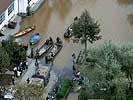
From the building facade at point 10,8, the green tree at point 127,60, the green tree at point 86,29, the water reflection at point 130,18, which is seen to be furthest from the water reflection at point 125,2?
the green tree at point 127,60

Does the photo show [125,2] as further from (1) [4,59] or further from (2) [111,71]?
(1) [4,59]

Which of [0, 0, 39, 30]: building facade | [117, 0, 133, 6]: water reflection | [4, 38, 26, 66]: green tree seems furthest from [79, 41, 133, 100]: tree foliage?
[117, 0, 133, 6]: water reflection

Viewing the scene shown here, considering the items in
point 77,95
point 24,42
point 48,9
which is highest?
point 48,9

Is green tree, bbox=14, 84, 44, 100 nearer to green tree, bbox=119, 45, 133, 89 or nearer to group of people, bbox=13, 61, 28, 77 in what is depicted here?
green tree, bbox=119, 45, 133, 89

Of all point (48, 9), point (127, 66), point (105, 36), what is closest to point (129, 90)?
point (127, 66)

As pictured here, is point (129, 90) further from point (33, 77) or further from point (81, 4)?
point (81, 4)

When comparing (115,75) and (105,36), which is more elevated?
(105,36)

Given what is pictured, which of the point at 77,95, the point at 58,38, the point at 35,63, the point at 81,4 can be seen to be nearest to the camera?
the point at 77,95
